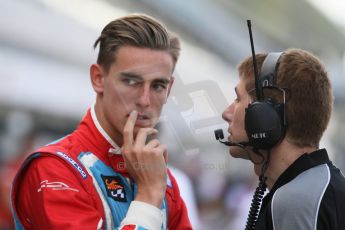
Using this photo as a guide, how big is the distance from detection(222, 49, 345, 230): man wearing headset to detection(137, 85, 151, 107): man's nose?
312 mm

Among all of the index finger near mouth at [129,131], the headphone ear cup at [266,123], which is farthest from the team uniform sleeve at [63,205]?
the headphone ear cup at [266,123]

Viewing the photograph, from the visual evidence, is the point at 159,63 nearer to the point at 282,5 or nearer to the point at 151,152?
the point at 151,152

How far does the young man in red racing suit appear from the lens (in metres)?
1.41

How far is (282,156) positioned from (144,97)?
453mm

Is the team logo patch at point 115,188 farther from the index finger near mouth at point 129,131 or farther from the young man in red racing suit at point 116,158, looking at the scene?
the index finger near mouth at point 129,131

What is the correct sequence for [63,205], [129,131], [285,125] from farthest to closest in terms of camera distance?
[285,125], [129,131], [63,205]

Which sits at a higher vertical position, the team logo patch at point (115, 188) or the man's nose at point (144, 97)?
the man's nose at point (144, 97)

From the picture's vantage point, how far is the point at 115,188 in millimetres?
1521

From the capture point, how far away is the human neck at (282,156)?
63.4 inches

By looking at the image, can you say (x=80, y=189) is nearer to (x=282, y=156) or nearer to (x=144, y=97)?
(x=144, y=97)

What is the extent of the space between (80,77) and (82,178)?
8.91ft

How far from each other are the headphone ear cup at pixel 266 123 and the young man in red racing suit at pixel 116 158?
10.8 inches

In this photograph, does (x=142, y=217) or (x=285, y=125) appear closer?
(x=142, y=217)

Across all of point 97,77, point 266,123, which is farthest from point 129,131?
point 266,123
